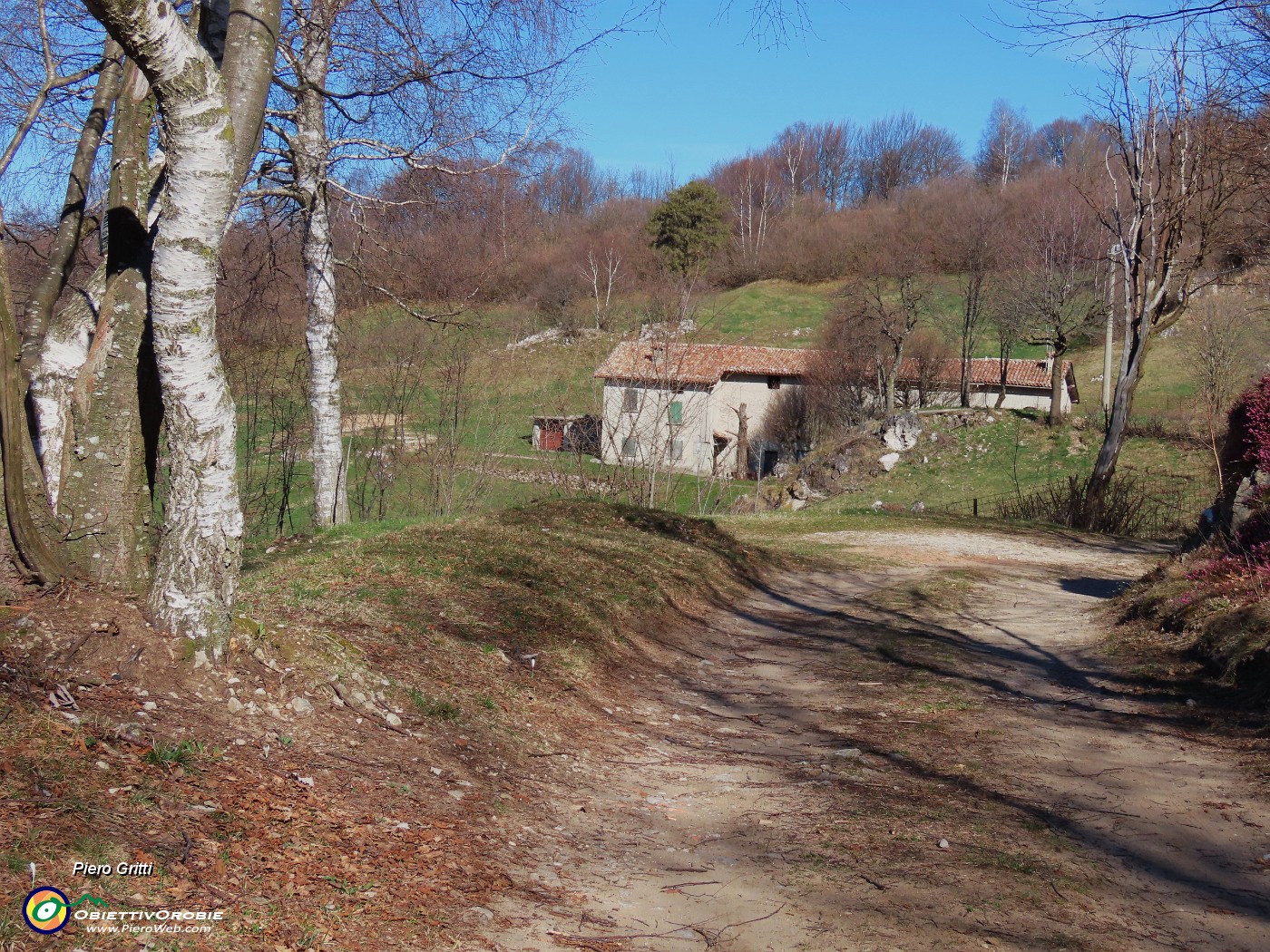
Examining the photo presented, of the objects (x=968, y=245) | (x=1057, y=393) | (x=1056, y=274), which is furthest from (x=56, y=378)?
(x=968, y=245)

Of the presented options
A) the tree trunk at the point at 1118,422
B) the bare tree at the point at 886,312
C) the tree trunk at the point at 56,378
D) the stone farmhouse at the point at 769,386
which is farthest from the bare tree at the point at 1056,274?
the tree trunk at the point at 56,378

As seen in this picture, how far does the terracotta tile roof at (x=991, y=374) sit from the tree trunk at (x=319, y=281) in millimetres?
33092

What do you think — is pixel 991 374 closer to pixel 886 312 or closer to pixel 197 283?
pixel 886 312

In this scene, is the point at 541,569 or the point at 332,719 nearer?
the point at 332,719

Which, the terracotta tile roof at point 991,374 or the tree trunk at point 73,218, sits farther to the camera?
the terracotta tile roof at point 991,374

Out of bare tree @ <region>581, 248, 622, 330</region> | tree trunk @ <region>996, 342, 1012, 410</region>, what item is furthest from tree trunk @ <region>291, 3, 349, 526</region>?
tree trunk @ <region>996, 342, 1012, 410</region>

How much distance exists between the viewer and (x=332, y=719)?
177 inches

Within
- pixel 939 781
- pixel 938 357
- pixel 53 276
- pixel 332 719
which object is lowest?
pixel 939 781

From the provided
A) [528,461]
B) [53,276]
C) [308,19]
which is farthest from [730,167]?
[53,276]

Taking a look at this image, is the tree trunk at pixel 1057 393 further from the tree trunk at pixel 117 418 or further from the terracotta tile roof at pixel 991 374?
the tree trunk at pixel 117 418

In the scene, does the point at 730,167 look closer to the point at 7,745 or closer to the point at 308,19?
the point at 308,19

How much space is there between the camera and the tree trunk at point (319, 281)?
11477 mm

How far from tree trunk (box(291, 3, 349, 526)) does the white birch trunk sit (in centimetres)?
778

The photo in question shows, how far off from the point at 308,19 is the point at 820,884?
10021 mm
